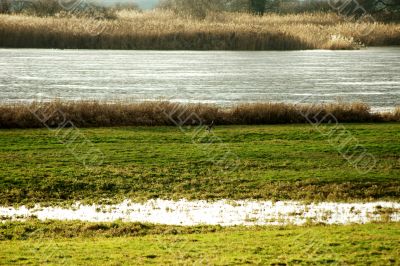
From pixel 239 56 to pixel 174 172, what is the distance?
3748 cm

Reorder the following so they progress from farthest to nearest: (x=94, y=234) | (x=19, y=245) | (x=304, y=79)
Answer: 1. (x=304, y=79)
2. (x=94, y=234)
3. (x=19, y=245)

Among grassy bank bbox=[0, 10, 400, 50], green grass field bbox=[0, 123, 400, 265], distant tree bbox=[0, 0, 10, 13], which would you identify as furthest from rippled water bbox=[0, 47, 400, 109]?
distant tree bbox=[0, 0, 10, 13]

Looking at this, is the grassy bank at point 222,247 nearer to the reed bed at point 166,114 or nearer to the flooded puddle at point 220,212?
the flooded puddle at point 220,212

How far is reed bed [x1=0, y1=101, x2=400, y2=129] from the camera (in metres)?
26.1

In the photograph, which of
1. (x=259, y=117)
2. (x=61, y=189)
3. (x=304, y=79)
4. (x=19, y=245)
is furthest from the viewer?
(x=304, y=79)

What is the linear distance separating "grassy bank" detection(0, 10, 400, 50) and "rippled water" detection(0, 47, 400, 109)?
1.19 metres

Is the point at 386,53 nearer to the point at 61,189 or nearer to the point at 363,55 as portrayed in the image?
the point at 363,55

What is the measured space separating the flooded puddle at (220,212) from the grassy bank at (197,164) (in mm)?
770

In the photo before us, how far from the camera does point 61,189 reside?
19.1 meters

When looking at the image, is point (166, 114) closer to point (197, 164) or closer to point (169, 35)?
point (197, 164)

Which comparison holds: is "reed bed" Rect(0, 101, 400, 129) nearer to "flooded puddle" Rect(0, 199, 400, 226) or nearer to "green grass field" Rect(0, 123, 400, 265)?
"green grass field" Rect(0, 123, 400, 265)

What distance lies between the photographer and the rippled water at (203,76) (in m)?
34.2

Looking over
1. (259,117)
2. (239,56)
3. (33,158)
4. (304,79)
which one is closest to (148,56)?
(239,56)

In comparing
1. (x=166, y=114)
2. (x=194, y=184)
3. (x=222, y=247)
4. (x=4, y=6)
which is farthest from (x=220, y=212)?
(x=4, y=6)
